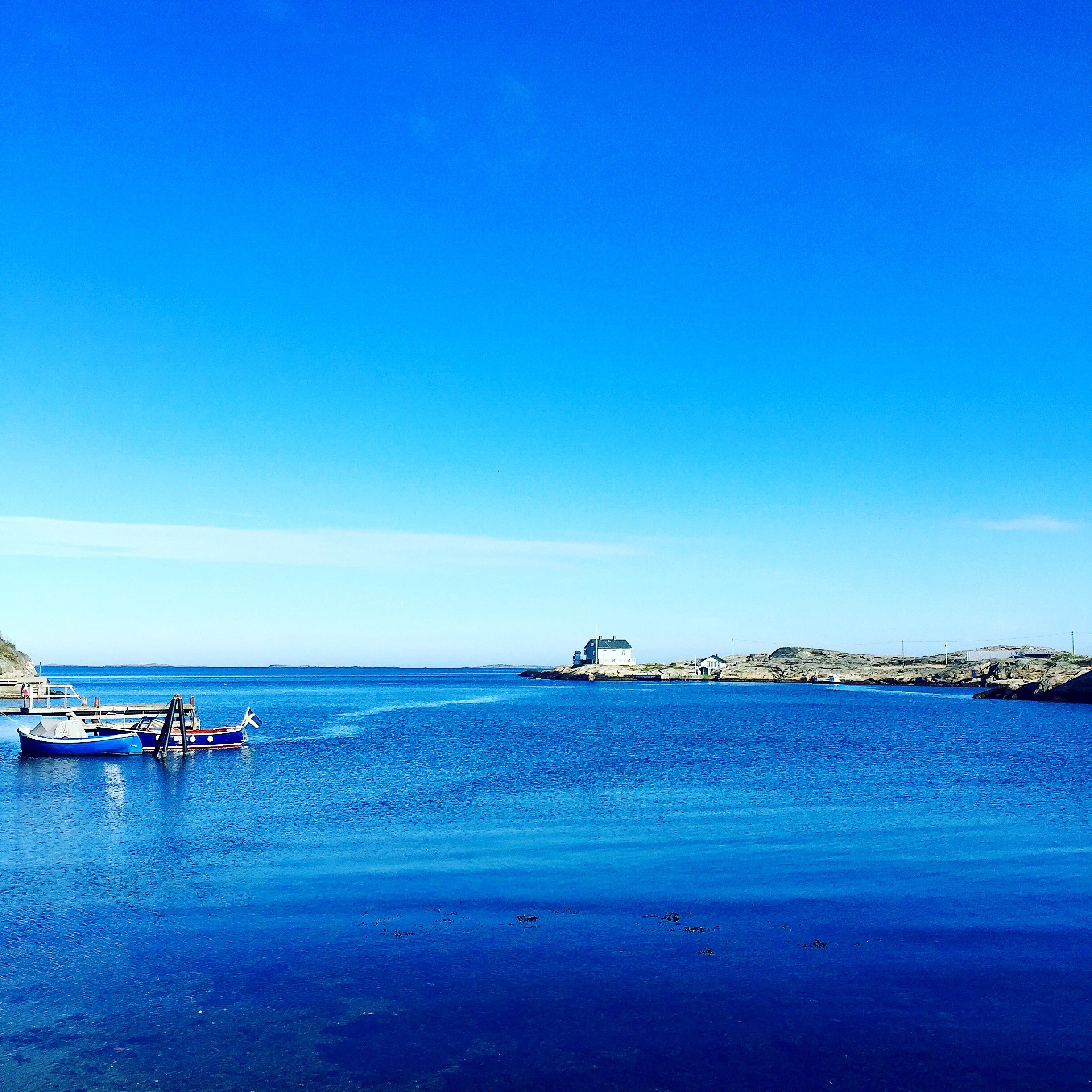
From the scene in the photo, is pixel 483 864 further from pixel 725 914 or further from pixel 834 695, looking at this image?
pixel 834 695

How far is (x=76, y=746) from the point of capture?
60156 millimetres

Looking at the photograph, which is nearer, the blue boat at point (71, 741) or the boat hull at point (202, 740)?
the blue boat at point (71, 741)

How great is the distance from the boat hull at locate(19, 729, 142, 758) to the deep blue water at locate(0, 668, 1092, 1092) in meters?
14.1

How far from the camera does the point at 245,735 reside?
7100 cm

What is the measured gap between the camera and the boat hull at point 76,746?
59.9m

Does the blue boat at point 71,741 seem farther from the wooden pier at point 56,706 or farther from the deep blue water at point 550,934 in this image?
the deep blue water at point 550,934

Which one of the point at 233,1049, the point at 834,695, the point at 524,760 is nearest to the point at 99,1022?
the point at 233,1049

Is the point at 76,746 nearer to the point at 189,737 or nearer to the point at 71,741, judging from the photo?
the point at 71,741

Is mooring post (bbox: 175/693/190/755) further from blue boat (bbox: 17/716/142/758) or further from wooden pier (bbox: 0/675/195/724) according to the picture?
blue boat (bbox: 17/716/142/758)

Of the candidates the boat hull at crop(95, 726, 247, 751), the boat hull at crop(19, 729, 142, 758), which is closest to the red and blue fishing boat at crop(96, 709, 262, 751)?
the boat hull at crop(95, 726, 247, 751)

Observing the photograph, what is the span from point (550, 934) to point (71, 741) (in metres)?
51.4

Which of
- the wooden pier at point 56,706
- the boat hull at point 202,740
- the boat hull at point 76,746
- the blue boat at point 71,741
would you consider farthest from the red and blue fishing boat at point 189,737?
the wooden pier at point 56,706

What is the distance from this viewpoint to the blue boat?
59.9 m

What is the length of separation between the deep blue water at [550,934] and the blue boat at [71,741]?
14.2m
